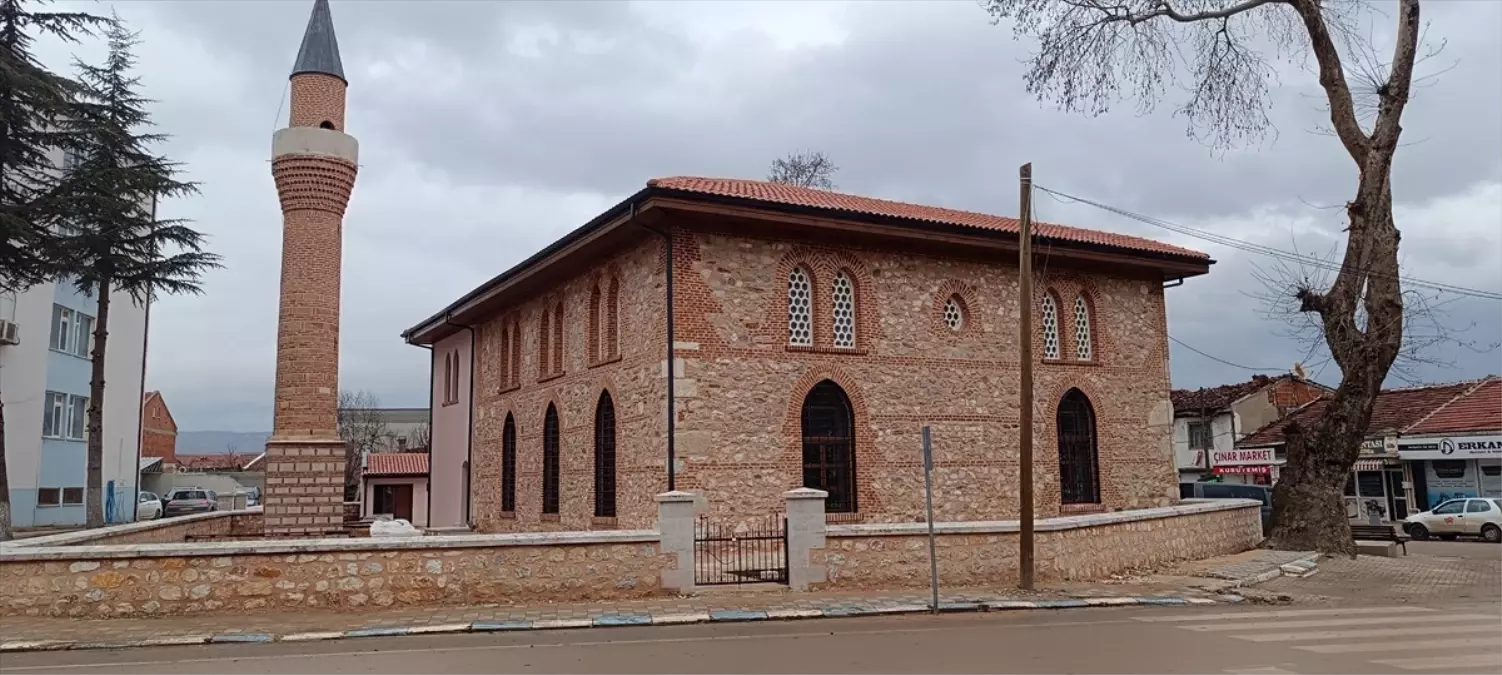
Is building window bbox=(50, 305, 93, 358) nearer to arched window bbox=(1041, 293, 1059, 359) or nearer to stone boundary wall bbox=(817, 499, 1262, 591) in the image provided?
stone boundary wall bbox=(817, 499, 1262, 591)

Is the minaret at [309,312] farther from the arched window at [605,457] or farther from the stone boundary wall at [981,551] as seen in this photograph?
the stone boundary wall at [981,551]

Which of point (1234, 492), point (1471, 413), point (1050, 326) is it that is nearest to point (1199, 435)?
point (1471, 413)

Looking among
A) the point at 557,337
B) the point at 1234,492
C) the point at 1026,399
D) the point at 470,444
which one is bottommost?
the point at 1234,492

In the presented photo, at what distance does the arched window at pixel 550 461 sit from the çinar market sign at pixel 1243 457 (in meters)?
26.4

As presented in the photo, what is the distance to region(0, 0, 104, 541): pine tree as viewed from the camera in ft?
52.4

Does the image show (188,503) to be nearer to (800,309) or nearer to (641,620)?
(800,309)

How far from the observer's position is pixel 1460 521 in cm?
2688

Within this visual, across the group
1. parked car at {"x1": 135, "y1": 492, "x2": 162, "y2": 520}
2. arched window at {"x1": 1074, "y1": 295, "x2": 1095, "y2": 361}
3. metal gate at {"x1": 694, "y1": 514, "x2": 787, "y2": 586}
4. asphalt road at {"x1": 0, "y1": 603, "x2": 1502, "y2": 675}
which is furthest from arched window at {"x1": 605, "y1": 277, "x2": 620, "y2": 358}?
parked car at {"x1": 135, "y1": 492, "x2": 162, "y2": 520}

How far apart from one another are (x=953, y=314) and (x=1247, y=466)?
75.7ft

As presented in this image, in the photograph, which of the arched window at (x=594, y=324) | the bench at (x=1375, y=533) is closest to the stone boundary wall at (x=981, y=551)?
the arched window at (x=594, y=324)

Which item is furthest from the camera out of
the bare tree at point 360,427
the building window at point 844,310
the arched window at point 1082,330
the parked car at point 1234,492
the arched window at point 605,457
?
the bare tree at point 360,427

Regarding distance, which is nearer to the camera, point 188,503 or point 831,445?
point 831,445

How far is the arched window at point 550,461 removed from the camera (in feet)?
67.2

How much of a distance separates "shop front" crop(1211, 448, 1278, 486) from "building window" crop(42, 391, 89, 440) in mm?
38497
